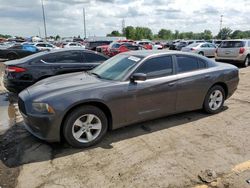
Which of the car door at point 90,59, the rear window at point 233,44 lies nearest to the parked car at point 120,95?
the car door at point 90,59

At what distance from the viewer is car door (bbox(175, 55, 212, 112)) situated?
5.36 meters

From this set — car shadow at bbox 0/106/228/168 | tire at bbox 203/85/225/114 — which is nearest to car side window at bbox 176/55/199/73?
tire at bbox 203/85/225/114

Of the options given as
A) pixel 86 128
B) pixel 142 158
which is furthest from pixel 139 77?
pixel 142 158

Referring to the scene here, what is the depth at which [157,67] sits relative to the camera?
5.16 m

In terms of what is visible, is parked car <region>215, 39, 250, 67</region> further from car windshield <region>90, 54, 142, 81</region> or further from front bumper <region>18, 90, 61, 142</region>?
front bumper <region>18, 90, 61, 142</region>

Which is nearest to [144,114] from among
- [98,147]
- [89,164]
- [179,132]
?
[179,132]

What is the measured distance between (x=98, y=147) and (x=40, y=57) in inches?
173

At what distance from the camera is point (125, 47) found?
774 inches

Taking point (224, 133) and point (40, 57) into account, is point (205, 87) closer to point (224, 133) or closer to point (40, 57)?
point (224, 133)

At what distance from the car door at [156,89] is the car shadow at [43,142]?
0.33 metres

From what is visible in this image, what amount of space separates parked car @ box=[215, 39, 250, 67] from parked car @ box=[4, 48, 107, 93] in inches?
348

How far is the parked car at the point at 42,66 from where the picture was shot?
748cm

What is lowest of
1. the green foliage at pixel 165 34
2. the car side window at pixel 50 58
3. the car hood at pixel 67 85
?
the green foliage at pixel 165 34

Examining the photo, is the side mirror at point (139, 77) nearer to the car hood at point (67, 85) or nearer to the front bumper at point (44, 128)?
the car hood at point (67, 85)
